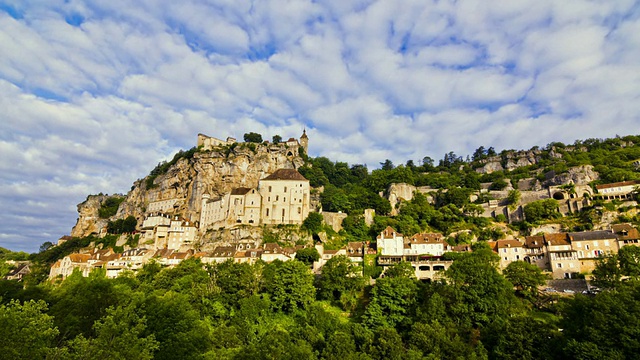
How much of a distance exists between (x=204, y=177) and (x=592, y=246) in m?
66.1

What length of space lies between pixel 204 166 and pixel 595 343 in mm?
71646

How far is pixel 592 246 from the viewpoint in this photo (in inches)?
1892

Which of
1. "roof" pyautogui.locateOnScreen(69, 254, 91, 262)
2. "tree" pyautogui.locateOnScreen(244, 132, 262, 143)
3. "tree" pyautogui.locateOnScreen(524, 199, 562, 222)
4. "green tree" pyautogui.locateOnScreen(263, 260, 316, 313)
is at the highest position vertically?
"tree" pyautogui.locateOnScreen(244, 132, 262, 143)

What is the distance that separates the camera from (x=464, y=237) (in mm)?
61469

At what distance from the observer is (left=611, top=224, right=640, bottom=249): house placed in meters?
47.2

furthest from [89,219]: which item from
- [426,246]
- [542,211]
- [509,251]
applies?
[542,211]

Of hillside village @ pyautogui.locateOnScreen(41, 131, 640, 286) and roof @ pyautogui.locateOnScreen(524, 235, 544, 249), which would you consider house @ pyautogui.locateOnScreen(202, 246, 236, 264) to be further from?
roof @ pyautogui.locateOnScreen(524, 235, 544, 249)

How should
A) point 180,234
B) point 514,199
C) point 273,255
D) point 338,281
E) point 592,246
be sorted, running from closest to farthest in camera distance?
1. point 338,281
2. point 592,246
3. point 273,255
4. point 514,199
5. point 180,234

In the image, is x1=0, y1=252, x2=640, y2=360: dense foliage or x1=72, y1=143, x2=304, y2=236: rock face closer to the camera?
x1=0, y1=252, x2=640, y2=360: dense foliage

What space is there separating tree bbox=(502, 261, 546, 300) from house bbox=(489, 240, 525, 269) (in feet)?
25.3

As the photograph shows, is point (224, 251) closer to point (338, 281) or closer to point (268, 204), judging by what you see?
point (268, 204)

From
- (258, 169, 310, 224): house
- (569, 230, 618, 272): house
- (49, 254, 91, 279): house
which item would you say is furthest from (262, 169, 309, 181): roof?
(569, 230, 618, 272): house

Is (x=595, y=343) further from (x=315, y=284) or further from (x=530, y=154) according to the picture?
(x=530, y=154)

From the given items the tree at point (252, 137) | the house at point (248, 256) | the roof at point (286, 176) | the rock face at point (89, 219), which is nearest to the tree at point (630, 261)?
the house at point (248, 256)
